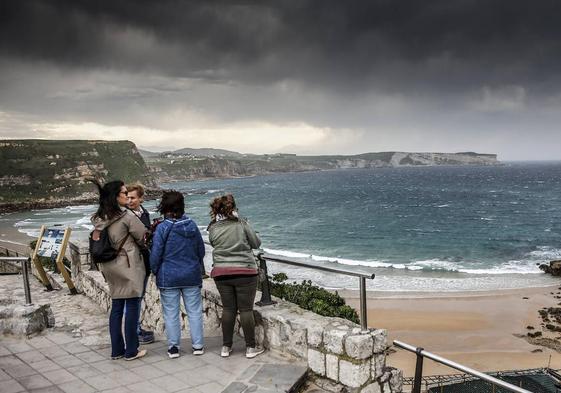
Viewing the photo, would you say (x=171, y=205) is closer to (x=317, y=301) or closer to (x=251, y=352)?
(x=251, y=352)

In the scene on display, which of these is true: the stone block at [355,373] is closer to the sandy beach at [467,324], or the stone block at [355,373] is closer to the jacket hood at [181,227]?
the jacket hood at [181,227]

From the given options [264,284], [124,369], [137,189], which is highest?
[137,189]

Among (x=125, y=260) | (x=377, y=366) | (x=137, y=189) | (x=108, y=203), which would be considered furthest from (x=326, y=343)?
(x=137, y=189)

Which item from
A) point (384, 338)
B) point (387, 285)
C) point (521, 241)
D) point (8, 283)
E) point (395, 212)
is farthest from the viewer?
point (395, 212)

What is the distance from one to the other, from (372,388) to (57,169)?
119769mm

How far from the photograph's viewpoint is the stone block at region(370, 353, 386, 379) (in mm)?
4574

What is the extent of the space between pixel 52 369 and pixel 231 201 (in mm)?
2770

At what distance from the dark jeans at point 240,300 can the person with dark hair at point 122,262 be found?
0.97 m

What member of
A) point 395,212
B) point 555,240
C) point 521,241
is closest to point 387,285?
point 521,241

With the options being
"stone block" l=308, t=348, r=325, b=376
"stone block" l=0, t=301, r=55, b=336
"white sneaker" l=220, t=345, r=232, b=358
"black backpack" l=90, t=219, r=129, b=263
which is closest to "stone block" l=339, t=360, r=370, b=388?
"stone block" l=308, t=348, r=325, b=376

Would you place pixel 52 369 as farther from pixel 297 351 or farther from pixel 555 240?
pixel 555 240

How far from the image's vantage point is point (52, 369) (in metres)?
5.13

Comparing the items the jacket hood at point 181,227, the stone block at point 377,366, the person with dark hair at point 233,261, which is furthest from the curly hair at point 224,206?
the stone block at point 377,366

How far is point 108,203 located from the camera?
16.5 ft
